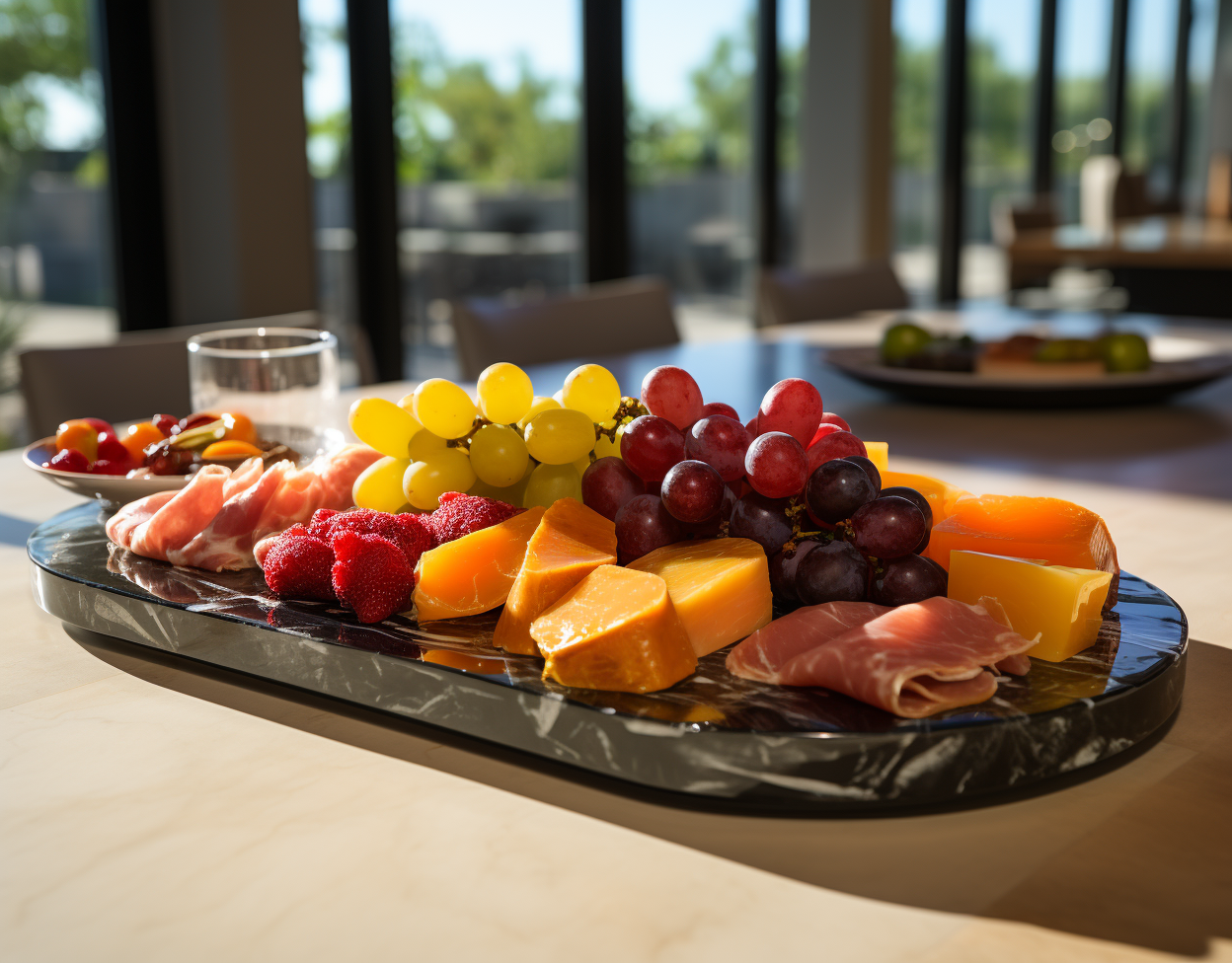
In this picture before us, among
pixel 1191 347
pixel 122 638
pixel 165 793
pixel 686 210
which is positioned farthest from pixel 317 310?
pixel 165 793

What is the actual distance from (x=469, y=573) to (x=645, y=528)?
0.11 metres

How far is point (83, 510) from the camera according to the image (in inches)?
39.4

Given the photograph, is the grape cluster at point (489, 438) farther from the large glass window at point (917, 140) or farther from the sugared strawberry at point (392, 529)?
the large glass window at point (917, 140)

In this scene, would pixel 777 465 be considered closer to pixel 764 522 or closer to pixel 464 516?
pixel 764 522

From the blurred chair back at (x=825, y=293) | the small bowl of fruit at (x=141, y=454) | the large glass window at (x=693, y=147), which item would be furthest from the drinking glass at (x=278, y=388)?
the large glass window at (x=693, y=147)

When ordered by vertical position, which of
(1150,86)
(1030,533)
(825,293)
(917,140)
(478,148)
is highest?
(1150,86)

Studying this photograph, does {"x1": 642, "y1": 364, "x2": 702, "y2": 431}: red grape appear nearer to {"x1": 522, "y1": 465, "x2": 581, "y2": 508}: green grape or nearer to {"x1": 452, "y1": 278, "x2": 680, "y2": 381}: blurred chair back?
{"x1": 522, "y1": 465, "x2": 581, "y2": 508}: green grape

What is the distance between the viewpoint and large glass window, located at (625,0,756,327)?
4.43m

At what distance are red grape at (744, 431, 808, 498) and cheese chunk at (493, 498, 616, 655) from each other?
10 cm

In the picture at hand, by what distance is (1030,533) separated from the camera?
0.71 metres

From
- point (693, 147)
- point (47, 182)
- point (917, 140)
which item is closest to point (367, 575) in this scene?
point (47, 182)

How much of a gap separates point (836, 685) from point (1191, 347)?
1.70 metres

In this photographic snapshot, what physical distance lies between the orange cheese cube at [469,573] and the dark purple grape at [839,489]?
0.58ft

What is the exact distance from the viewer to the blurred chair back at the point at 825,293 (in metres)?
2.73
